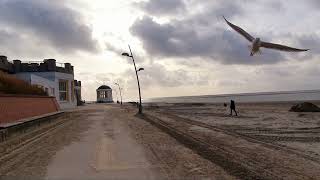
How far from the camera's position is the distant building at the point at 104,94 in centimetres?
13200

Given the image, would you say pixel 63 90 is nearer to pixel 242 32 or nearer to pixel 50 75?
pixel 50 75

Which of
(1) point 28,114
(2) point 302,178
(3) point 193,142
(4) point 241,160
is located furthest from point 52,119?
(2) point 302,178

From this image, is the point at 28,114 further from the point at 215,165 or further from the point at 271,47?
the point at 271,47

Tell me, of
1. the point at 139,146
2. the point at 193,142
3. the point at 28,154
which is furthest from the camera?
the point at 193,142

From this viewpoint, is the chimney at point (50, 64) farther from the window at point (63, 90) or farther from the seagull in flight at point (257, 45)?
the seagull in flight at point (257, 45)

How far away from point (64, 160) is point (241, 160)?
5.31 m

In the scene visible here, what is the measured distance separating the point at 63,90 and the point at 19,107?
47873 mm

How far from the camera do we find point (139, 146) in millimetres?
18766

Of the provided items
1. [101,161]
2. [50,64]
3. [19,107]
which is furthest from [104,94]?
[101,161]

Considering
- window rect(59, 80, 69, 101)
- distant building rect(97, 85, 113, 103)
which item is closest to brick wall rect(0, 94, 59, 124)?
window rect(59, 80, 69, 101)

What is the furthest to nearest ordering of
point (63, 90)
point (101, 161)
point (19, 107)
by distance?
point (63, 90) → point (19, 107) → point (101, 161)

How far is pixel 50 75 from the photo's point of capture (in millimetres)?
70438

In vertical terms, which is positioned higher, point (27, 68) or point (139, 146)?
point (27, 68)

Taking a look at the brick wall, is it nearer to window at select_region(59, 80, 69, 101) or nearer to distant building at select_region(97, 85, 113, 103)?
window at select_region(59, 80, 69, 101)
